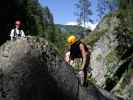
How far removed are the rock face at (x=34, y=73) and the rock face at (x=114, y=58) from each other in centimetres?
1205

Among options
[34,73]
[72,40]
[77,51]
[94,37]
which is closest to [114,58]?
[94,37]

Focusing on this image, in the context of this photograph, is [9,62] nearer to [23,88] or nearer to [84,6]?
[23,88]

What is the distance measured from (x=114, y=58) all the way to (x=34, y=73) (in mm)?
16724

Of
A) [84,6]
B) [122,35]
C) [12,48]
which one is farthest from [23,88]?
[84,6]

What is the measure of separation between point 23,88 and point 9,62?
88cm

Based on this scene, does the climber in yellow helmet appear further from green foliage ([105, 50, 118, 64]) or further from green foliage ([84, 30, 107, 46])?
green foliage ([84, 30, 107, 46])

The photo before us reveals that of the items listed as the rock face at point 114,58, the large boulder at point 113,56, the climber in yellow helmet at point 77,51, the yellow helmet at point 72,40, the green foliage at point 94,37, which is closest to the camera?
the yellow helmet at point 72,40

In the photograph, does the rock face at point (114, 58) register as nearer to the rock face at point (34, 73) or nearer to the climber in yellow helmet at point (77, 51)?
the climber in yellow helmet at point (77, 51)

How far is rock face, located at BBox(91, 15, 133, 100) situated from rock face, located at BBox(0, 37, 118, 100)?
1205 cm

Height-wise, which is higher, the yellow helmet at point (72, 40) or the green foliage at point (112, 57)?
the yellow helmet at point (72, 40)

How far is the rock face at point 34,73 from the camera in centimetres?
1445

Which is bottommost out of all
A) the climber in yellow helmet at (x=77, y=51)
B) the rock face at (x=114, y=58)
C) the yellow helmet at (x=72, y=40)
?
the rock face at (x=114, y=58)

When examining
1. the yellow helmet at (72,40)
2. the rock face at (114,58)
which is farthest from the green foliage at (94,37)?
the yellow helmet at (72,40)

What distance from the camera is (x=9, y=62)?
48.1 feet
